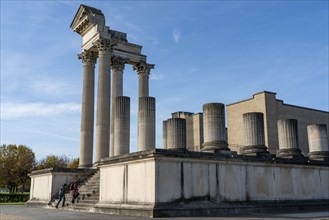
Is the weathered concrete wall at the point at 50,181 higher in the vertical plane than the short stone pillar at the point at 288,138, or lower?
lower

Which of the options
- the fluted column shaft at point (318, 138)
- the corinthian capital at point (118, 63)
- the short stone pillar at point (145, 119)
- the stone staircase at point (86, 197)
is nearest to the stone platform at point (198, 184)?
the stone staircase at point (86, 197)

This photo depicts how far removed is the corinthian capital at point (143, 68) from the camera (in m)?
37.7

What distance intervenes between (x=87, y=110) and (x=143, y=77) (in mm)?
7416

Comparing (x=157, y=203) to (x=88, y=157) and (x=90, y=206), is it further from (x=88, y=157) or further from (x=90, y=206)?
(x=88, y=157)

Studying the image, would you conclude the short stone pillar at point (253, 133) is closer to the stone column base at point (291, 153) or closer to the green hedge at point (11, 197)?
the stone column base at point (291, 153)

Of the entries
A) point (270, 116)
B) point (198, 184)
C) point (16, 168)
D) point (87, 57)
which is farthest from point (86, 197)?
point (16, 168)

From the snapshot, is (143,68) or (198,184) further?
(143,68)

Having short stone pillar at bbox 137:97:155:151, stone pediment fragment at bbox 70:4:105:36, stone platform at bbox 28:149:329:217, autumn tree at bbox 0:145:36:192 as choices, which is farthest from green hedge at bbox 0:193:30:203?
stone platform at bbox 28:149:329:217

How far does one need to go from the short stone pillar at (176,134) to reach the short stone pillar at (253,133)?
13.5 feet

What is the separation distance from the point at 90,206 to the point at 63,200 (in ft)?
10.9

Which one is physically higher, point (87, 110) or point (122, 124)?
point (87, 110)

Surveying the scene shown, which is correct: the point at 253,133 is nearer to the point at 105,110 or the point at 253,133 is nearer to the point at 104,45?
the point at 105,110

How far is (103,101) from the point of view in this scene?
3183 centimetres

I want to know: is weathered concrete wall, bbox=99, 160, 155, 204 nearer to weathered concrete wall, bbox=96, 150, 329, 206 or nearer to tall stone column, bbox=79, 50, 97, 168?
weathered concrete wall, bbox=96, 150, 329, 206
